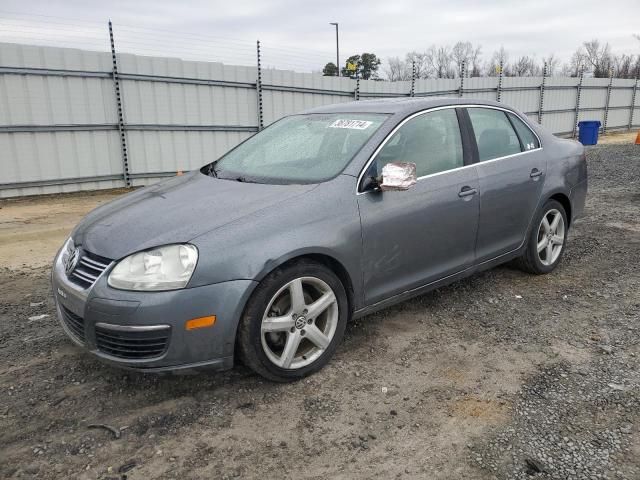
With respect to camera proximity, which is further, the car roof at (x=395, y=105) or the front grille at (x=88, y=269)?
the car roof at (x=395, y=105)

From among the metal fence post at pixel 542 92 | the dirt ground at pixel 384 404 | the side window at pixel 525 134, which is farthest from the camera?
the metal fence post at pixel 542 92

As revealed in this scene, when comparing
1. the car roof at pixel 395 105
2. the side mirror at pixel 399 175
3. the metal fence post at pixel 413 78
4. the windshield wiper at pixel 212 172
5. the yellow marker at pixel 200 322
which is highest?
the metal fence post at pixel 413 78

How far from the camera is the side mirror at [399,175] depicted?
307cm

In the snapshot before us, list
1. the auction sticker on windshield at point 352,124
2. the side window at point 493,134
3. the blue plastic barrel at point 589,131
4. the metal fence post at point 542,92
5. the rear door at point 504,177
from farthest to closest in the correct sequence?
the metal fence post at point 542,92 → the blue plastic barrel at point 589,131 → the side window at point 493,134 → the rear door at point 504,177 → the auction sticker on windshield at point 352,124

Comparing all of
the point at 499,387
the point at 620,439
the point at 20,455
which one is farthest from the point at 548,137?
the point at 20,455

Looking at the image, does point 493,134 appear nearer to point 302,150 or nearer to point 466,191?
A: point 466,191

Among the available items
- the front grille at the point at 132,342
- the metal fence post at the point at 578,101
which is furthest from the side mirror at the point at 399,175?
the metal fence post at the point at 578,101

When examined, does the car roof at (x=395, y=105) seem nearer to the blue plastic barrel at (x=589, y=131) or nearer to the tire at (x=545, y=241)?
the tire at (x=545, y=241)

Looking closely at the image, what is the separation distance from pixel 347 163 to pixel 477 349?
149 cm

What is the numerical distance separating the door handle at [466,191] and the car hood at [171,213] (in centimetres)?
122

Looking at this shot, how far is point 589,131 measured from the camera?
18719 mm

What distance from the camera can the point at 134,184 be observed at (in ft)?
34.6

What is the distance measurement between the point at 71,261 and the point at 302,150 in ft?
5.49

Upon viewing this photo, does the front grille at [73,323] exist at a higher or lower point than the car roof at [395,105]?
lower
